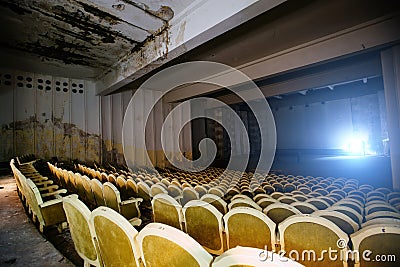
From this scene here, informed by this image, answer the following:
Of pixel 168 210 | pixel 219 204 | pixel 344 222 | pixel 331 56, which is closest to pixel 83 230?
pixel 168 210

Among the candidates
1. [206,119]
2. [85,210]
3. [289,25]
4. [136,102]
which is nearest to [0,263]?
[85,210]

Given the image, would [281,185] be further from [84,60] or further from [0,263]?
[84,60]

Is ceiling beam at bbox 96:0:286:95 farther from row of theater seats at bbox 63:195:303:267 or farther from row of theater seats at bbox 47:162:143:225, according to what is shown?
row of theater seats at bbox 63:195:303:267

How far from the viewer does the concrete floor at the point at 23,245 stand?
5.99 feet

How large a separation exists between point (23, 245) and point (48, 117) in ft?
26.3

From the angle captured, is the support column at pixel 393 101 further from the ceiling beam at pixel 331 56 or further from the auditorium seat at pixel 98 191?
the auditorium seat at pixel 98 191

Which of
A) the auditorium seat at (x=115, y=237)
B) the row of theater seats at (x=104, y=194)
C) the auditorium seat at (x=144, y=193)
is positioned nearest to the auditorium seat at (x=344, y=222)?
the auditorium seat at (x=115, y=237)

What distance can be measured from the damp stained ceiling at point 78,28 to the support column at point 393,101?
5461 millimetres

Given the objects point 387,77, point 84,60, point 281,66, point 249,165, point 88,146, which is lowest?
point 249,165

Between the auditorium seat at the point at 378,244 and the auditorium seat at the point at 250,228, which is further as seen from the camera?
the auditorium seat at the point at 250,228

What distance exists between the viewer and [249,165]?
45.8ft

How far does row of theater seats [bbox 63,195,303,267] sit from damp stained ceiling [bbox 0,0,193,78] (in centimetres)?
428

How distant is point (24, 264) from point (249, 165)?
13053 millimetres

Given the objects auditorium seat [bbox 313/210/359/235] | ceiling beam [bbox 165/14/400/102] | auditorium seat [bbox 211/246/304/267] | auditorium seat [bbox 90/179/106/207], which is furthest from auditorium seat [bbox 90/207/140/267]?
ceiling beam [bbox 165/14/400/102]
